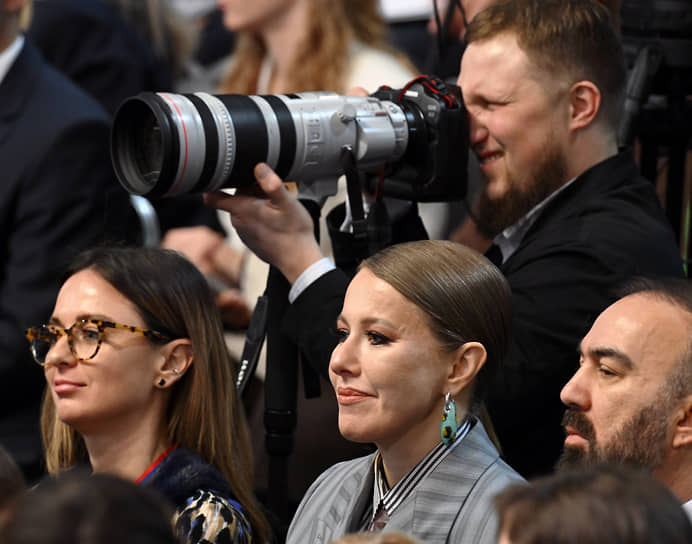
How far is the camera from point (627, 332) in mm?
1837

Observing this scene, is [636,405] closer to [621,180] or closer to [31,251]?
[621,180]

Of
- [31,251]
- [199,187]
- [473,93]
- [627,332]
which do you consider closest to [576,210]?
[473,93]

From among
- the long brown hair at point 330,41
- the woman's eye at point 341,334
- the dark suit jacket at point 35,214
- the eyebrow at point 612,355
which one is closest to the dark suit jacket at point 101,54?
the long brown hair at point 330,41

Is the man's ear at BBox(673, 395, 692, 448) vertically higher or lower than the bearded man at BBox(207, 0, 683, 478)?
lower

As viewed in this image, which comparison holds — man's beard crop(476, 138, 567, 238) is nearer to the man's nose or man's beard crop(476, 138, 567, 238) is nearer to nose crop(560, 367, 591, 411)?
the man's nose

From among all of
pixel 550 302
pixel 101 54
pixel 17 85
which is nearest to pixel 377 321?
pixel 550 302

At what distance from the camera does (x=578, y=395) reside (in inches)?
72.2

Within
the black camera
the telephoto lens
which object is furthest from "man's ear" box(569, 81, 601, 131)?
the telephoto lens

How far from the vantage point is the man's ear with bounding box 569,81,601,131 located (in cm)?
239

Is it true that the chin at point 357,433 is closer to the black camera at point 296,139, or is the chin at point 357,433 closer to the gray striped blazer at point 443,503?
the gray striped blazer at point 443,503

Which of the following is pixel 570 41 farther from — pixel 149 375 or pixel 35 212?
pixel 35 212

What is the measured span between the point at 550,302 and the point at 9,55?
Answer: 1683 millimetres

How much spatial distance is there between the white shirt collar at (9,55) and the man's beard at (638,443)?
6.48 ft

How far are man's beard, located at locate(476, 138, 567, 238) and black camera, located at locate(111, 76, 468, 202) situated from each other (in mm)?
124
